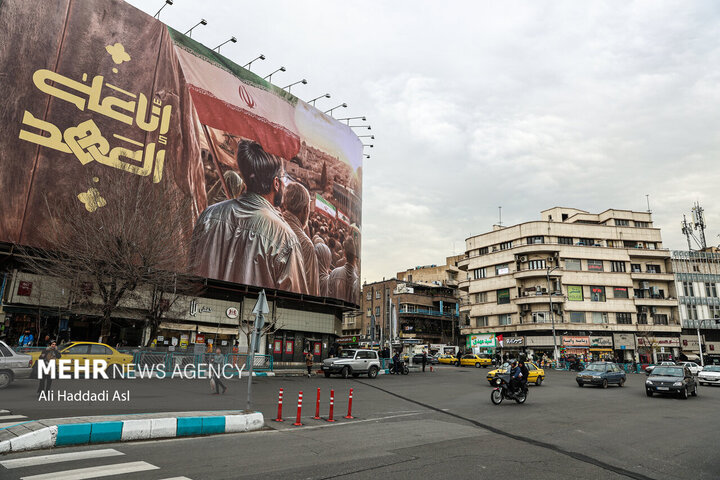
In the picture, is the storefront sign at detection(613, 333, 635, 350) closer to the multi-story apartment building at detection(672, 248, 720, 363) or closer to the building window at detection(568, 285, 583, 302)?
the building window at detection(568, 285, 583, 302)

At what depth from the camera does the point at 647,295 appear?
65.2 meters

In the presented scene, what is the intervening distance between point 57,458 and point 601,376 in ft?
83.3

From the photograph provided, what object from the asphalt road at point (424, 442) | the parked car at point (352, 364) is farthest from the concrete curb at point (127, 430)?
the parked car at point (352, 364)

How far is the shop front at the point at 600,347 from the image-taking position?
59812mm

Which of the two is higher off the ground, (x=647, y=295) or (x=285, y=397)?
(x=647, y=295)

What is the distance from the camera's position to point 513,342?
2459 inches

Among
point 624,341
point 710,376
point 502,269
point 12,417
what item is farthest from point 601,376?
point 502,269

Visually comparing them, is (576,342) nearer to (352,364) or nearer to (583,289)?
(583,289)

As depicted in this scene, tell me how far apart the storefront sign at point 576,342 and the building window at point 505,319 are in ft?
25.0

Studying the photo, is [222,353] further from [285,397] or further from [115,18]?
[115,18]

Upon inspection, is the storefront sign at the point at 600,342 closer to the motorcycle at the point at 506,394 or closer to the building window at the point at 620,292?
the building window at the point at 620,292

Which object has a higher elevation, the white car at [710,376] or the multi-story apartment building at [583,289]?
the multi-story apartment building at [583,289]

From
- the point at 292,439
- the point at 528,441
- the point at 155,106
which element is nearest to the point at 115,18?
the point at 155,106

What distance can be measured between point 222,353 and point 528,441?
54.9 feet
